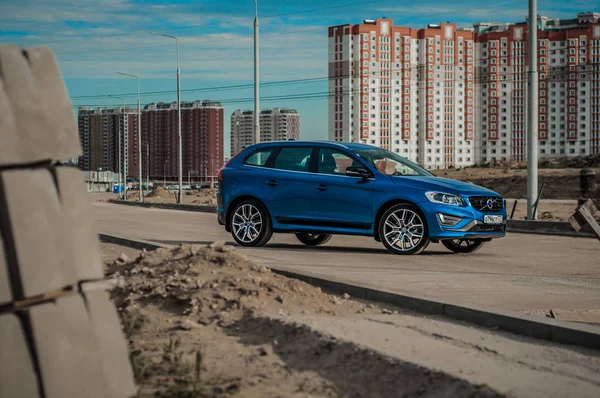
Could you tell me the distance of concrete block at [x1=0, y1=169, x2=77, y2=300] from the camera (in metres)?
3.61

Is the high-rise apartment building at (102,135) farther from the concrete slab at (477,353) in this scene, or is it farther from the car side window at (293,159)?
the concrete slab at (477,353)

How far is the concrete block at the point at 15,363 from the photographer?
11.7 feet

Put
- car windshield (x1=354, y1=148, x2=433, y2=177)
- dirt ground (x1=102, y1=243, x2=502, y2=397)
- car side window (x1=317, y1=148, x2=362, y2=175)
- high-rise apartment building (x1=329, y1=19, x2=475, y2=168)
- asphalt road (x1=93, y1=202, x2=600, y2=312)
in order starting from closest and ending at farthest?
dirt ground (x1=102, y1=243, x2=502, y2=397), asphalt road (x1=93, y1=202, x2=600, y2=312), car windshield (x1=354, y1=148, x2=433, y2=177), car side window (x1=317, y1=148, x2=362, y2=175), high-rise apartment building (x1=329, y1=19, x2=475, y2=168)

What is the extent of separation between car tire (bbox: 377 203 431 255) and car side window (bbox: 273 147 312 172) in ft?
5.67

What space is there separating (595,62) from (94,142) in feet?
282

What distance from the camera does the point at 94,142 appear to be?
159875 millimetres

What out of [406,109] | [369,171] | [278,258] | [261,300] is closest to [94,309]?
[261,300]

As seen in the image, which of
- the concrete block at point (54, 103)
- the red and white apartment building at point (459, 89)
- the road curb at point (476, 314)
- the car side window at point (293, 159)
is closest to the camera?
the concrete block at point (54, 103)

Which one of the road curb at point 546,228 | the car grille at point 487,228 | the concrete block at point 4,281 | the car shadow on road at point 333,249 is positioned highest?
the concrete block at point 4,281

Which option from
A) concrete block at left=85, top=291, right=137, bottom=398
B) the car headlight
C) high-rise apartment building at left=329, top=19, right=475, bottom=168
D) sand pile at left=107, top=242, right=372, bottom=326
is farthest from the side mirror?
high-rise apartment building at left=329, top=19, right=475, bottom=168

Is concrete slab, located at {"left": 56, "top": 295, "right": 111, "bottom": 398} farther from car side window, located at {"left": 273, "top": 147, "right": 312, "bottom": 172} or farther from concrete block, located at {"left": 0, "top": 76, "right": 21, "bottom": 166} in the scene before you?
car side window, located at {"left": 273, "top": 147, "right": 312, "bottom": 172}

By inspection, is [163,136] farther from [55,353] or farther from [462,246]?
[55,353]

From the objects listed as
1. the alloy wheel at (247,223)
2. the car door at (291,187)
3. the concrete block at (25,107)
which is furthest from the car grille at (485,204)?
the concrete block at (25,107)

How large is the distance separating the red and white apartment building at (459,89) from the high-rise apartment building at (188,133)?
157ft
